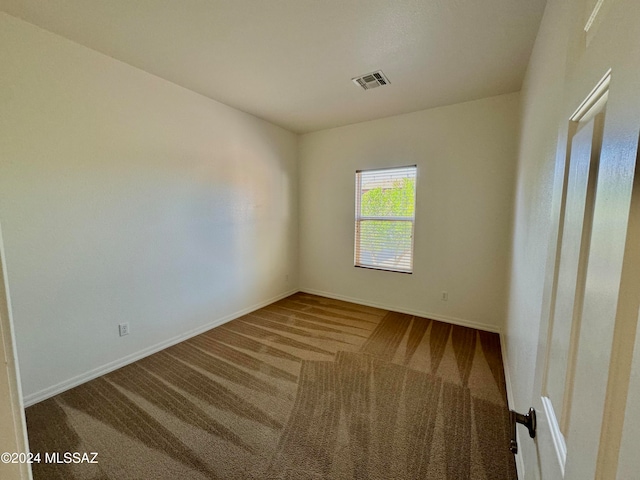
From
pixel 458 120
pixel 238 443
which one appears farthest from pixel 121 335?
pixel 458 120

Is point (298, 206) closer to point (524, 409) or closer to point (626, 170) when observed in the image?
point (524, 409)

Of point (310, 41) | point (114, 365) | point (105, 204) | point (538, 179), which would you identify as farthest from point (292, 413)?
point (310, 41)

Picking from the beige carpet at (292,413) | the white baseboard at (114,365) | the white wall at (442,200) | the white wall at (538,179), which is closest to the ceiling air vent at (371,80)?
the white wall at (442,200)

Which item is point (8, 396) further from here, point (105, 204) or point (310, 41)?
point (310, 41)

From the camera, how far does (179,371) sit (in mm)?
2227

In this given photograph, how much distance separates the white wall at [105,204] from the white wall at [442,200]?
4.66 ft

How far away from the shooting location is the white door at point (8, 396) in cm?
43

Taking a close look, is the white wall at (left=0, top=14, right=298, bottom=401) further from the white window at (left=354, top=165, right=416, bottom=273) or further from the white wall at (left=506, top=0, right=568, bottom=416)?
the white wall at (left=506, top=0, right=568, bottom=416)

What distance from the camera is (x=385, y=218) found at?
141 inches

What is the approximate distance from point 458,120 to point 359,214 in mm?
1649

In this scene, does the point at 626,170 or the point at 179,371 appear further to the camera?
the point at 179,371

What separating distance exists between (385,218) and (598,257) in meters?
3.24

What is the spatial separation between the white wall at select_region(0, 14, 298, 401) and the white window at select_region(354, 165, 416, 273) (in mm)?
1684

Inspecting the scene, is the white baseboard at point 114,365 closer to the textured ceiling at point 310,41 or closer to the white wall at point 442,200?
Answer: the white wall at point 442,200
